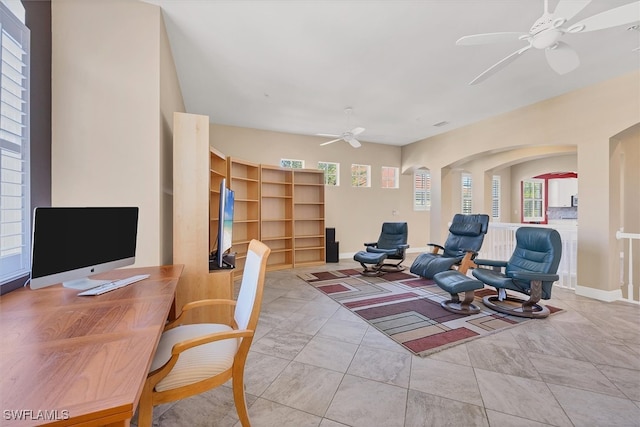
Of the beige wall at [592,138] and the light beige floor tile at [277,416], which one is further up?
the beige wall at [592,138]

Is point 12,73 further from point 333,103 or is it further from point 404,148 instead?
point 404,148

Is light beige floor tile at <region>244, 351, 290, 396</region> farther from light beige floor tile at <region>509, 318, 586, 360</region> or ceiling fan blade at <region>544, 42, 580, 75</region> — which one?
ceiling fan blade at <region>544, 42, 580, 75</region>

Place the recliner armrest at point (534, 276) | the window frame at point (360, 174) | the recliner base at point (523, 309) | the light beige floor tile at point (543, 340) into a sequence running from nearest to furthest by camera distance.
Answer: the light beige floor tile at point (543, 340)
the recliner armrest at point (534, 276)
the recliner base at point (523, 309)
the window frame at point (360, 174)

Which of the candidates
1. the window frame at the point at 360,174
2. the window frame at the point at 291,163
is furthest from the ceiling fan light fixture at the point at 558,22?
the window frame at the point at 360,174

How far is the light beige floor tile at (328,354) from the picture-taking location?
2.15 metres

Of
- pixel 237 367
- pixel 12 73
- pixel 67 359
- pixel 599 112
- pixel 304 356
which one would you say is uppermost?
pixel 599 112

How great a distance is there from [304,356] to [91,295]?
5.14 feet

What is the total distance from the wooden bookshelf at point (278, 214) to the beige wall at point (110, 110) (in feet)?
11.2

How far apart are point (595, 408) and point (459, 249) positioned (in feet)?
10.2

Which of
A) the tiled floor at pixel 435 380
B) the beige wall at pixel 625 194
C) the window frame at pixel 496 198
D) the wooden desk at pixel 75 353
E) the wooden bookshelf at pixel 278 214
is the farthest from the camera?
the window frame at pixel 496 198

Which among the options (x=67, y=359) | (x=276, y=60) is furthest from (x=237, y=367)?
(x=276, y=60)

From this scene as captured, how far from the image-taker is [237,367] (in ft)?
4.50

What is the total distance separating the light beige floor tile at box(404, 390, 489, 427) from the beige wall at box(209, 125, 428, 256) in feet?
17.4

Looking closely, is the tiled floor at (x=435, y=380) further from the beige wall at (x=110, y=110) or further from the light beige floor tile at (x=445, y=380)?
the beige wall at (x=110, y=110)
